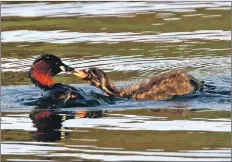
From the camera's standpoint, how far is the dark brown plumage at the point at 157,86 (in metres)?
13.0

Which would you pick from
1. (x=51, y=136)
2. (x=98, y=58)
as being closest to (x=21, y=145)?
(x=51, y=136)

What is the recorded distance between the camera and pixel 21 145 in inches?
412

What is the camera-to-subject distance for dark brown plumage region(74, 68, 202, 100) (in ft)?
42.5

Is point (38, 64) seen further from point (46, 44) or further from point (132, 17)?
point (132, 17)

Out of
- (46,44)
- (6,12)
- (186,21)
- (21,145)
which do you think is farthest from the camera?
(6,12)

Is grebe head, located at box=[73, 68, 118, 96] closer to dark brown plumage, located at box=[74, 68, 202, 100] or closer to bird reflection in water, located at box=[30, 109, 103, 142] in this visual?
dark brown plumage, located at box=[74, 68, 202, 100]

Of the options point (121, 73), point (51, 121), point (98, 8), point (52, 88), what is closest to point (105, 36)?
point (121, 73)

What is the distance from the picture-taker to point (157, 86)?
1298cm

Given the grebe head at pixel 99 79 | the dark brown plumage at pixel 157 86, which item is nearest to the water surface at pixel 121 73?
the dark brown plumage at pixel 157 86

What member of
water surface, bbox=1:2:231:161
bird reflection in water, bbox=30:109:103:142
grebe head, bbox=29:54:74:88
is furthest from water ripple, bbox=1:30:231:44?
bird reflection in water, bbox=30:109:103:142

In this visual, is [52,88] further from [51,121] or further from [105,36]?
[105,36]

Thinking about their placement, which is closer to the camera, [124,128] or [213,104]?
[124,128]

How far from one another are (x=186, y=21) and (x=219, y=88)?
18.9 feet

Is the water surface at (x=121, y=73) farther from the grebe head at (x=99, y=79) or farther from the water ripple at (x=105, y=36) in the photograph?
the grebe head at (x=99, y=79)
